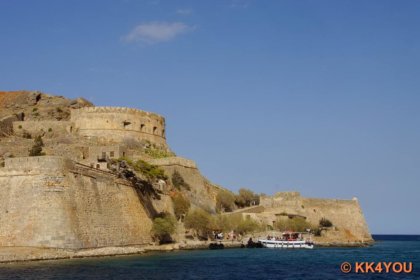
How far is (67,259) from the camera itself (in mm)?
27078

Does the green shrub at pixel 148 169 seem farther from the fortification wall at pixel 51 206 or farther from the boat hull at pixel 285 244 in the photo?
the boat hull at pixel 285 244

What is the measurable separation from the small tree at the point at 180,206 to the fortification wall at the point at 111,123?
7.05 meters

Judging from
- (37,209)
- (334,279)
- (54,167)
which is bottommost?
(334,279)

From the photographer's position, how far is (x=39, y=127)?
44.1m

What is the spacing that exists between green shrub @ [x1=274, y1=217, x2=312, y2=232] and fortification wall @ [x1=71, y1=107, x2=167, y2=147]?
11953 mm

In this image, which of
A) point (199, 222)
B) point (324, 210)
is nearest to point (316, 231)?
point (324, 210)

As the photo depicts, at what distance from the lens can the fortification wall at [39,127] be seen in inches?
1710

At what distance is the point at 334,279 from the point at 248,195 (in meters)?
31.5

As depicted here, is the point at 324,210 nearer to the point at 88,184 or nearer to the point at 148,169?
the point at 148,169

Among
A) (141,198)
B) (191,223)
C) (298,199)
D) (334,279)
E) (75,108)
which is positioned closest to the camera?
(334,279)

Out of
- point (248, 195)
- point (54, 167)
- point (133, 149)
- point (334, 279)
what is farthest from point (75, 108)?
point (334, 279)

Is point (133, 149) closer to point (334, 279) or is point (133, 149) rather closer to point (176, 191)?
point (176, 191)

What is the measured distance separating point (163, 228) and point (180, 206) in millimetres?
4666

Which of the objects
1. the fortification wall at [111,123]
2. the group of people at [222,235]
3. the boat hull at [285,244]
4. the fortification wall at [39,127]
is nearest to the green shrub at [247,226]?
the group of people at [222,235]
